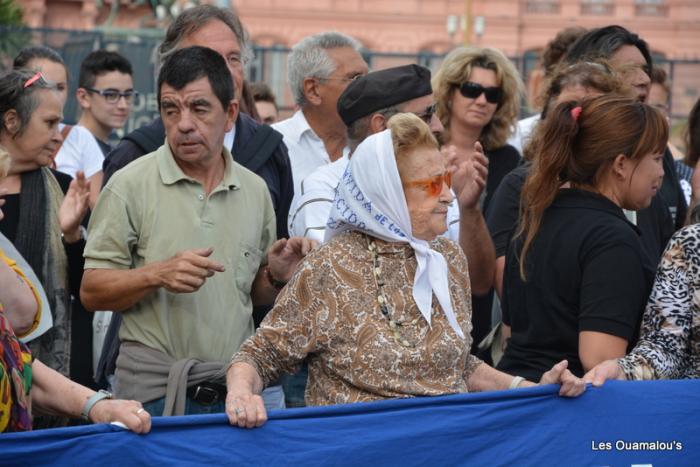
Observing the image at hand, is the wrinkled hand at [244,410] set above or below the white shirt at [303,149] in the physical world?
below

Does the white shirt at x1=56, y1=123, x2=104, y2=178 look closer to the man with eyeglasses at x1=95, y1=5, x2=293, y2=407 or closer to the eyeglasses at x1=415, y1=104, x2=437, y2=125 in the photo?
the man with eyeglasses at x1=95, y1=5, x2=293, y2=407

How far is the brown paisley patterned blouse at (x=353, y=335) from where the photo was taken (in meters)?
4.05

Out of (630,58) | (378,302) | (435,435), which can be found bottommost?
(435,435)

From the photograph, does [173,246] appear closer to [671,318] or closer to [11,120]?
[11,120]

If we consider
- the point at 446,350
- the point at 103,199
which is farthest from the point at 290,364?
the point at 103,199

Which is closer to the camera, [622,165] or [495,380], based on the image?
[495,380]

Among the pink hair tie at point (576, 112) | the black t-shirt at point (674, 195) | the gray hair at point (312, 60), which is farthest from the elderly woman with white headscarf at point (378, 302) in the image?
the black t-shirt at point (674, 195)

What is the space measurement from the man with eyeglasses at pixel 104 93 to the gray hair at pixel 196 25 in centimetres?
237

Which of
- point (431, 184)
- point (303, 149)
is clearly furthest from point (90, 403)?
point (303, 149)

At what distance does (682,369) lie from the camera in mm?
4484

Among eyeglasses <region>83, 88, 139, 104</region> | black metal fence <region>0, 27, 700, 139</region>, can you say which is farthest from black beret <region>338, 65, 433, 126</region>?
black metal fence <region>0, 27, 700, 139</region>

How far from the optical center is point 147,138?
5.36 meters

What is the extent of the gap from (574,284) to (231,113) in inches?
62.1

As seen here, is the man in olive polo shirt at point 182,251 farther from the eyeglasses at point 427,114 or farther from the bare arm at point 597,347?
the bare arm at point 597,347
